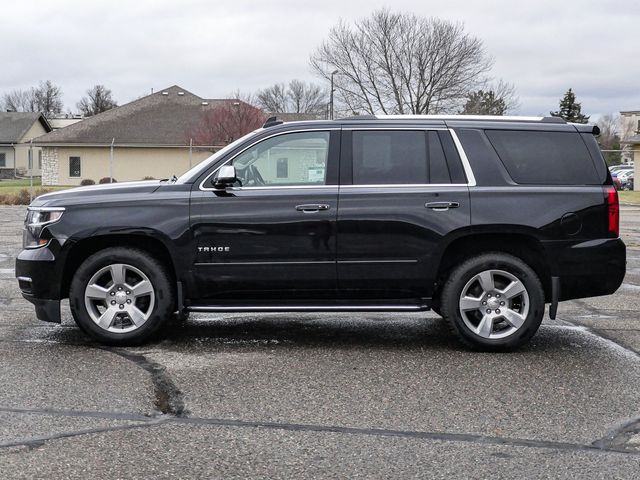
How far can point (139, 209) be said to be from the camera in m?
7.01

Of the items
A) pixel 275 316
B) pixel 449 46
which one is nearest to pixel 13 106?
pixel 449 46

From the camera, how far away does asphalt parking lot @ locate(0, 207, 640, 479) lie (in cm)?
445

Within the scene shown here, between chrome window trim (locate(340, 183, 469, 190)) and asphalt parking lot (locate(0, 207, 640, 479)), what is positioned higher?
chrome window trim (locate(340, 183, 469, 190))

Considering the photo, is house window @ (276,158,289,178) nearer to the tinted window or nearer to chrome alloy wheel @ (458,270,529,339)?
the tinted window

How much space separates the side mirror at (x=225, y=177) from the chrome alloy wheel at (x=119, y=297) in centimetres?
96

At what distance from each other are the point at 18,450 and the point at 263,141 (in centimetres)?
348

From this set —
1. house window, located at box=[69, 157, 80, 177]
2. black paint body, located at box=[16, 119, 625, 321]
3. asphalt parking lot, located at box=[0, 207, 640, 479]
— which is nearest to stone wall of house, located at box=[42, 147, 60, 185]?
house window, located at box=[69, 157, 80, 177]

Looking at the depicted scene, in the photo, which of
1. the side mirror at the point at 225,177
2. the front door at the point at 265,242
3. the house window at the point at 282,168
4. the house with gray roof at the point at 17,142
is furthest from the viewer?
the house with gray roof at the point at 17,142

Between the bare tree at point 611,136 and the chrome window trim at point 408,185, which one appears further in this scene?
the bare tree at point 611,136

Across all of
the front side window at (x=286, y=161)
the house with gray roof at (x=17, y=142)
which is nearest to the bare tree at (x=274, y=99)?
the house with gray roof at (x=17, y=142)

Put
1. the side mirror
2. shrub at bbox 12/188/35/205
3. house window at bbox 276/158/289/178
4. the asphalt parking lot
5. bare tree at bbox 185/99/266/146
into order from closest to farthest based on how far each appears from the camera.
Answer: the asphalt parking lot → the side mirror → house window at bbox 276/158/289/178 → shrub at bbox 12/188/35/205 → bare tree at bbox 185/99/266/146

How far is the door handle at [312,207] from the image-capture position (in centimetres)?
698

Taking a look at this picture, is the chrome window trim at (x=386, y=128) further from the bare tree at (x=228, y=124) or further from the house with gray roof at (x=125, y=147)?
the house with gray roof at (x=125, y=147)

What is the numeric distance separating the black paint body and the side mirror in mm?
82
